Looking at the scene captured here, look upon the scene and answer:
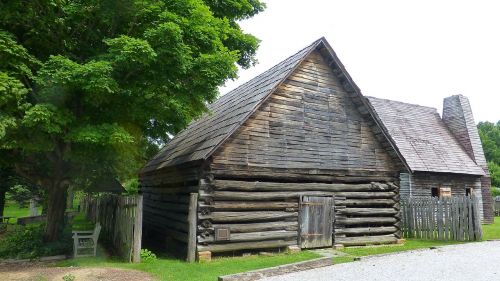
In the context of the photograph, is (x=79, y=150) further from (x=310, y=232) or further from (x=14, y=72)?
(x=310, y=232)

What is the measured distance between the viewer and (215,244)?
1180 cm

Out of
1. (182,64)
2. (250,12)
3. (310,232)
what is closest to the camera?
(182,64)

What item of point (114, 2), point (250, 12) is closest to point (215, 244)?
point (114, 2)

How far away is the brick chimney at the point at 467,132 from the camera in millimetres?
27797

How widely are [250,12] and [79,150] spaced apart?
11.5 meters

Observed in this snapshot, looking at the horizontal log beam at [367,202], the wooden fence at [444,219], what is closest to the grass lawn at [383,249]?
the wooden fence at [444,219]

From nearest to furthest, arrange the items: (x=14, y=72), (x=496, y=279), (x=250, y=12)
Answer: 1. (x=496, y=279)
2. (x=14, y=72)
3. (x=250, y=12)

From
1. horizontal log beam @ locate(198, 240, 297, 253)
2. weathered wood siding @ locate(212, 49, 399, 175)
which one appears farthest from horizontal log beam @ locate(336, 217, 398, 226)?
horizontal log beam @ locate(198, 240, 297, 253)

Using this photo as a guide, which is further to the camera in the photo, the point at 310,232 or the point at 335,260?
the point at 310,232

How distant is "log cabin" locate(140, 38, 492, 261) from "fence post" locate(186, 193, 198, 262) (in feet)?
0.09

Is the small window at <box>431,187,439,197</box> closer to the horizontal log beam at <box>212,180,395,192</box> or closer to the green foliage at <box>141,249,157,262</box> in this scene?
the horizontal log beam at <box>212,180,395,192</box>

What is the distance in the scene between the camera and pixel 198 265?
10.8m

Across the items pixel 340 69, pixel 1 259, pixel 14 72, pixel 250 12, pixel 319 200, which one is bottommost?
pixel 1 259

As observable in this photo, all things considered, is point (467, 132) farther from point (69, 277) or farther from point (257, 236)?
point (69, 277)
